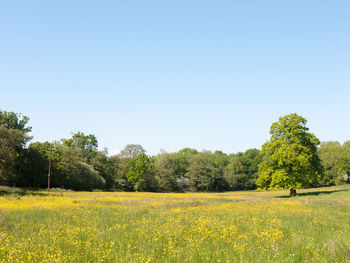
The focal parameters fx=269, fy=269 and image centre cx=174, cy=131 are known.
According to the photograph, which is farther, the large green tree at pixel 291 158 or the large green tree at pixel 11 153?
the large green tree at pixel 11 153

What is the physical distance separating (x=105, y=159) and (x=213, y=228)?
7641cm

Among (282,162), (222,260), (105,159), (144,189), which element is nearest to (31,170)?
(105,159)

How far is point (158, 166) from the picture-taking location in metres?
93.3

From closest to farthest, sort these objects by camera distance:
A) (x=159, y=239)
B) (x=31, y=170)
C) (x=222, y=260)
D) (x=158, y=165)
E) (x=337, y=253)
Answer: (x=222, y=260) < (x=337, y=253) < (x=159, y=239) < (x=31, y=170) < (x=158, y=165)

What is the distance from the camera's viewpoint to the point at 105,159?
83.9 m

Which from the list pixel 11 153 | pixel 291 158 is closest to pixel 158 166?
pixel 11 153

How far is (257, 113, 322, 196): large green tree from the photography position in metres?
41.5

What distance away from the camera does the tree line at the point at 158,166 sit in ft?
140

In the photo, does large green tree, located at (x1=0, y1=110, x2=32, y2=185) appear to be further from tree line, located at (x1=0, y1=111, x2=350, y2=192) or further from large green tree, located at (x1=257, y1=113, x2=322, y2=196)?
large green tree, located at (x1=257, y1=113, x2=322, y2=196)

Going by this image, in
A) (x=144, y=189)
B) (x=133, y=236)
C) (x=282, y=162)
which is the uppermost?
(x=282, y=162)

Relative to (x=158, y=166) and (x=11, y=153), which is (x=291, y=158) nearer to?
(x=11, y=153)

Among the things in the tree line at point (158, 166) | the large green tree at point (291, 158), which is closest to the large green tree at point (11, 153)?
the tree line at point (158, 166)

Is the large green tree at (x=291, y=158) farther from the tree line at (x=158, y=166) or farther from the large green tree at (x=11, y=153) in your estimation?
the large green tree at (x=11, y=153)

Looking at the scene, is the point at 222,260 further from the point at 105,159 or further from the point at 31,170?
the point at 105,159
